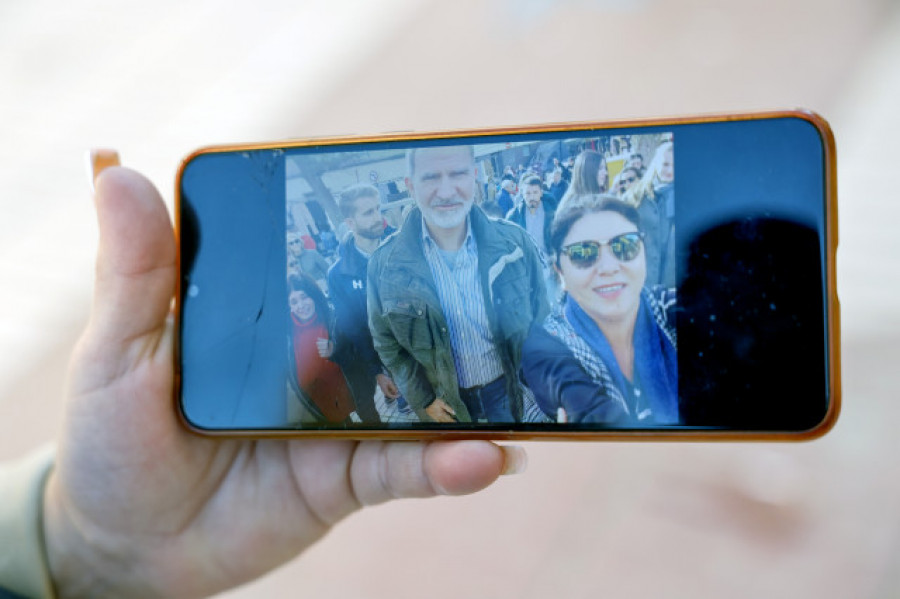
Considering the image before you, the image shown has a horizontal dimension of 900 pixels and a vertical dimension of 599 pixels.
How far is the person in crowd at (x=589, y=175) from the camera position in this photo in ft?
1.51

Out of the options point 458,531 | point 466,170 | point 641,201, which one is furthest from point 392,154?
point 458,531

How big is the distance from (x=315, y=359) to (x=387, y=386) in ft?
0.17

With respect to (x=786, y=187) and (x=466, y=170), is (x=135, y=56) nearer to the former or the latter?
(x=466, y=170)

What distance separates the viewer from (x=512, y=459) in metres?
0.48

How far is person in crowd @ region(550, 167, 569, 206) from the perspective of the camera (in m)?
0.46

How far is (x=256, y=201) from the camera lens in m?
0.50

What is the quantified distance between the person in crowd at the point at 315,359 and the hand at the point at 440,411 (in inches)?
2.1

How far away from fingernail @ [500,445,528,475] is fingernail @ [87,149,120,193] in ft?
1.12

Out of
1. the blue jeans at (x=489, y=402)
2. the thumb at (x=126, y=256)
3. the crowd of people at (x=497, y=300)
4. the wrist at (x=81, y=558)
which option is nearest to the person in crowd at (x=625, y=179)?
the crowd of people at (x=497, y=300)

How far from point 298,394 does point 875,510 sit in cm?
59

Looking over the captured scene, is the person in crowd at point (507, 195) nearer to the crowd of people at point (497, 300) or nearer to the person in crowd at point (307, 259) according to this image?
the crowd of people at point (497, 300)

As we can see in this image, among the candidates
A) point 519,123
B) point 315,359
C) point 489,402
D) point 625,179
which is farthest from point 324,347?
point 519,123

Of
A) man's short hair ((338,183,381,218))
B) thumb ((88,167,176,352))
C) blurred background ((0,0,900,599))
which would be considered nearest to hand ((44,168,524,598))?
thumb ((88,167,176,352))

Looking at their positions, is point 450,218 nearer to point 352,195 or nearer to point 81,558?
point 352,195
